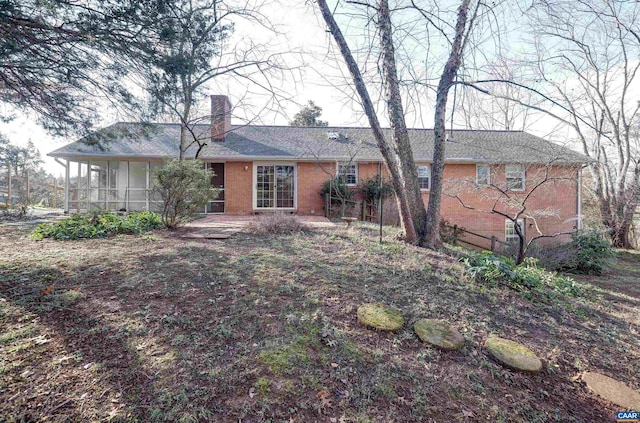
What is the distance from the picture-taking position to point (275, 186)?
492 inches

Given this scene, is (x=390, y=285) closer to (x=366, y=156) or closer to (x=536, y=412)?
(x=536, y=412)

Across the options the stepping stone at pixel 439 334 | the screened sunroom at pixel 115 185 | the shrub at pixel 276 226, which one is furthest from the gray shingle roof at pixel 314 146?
the stepping stone at pixel 439 334

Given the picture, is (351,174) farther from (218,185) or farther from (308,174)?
(218,185)

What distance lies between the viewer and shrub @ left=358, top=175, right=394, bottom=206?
11.3m

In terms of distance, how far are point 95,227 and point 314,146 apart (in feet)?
28.3

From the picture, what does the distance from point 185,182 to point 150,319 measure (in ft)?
15.2

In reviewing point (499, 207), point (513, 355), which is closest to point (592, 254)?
point (499, 207)

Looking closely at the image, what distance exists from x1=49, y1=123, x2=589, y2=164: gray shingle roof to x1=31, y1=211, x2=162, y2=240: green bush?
15.3ft

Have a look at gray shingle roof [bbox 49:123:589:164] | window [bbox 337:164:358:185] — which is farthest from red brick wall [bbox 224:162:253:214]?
window [bbox 337:164:358:185]

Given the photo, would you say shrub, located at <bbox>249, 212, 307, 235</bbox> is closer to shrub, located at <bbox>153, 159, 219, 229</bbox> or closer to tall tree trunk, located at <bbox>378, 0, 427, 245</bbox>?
shrub, located at <bbox>153, 159, 219, 229</bbox>

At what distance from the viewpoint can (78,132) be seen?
5.71 m

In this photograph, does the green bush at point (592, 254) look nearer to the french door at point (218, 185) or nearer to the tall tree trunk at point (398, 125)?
the tall tree trunk at point (398, 125)

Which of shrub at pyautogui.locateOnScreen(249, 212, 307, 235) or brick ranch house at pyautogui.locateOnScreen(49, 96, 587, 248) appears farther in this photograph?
brick ranch house at pyautogui.locateOnScreen(49, 96, 587, 248)

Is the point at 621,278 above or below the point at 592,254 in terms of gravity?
below
